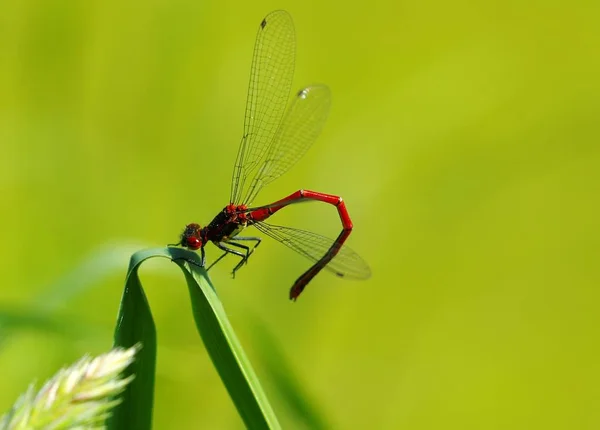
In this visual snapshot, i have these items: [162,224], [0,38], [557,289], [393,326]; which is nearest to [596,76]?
[557,289]

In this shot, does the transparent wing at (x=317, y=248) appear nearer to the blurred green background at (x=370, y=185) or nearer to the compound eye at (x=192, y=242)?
the compound eye at (x=192, y=242)

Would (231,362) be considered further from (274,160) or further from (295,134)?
(295,134)

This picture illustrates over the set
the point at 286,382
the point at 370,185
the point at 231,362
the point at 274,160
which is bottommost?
the point at 286,382

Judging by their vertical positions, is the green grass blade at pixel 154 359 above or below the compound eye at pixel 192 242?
below

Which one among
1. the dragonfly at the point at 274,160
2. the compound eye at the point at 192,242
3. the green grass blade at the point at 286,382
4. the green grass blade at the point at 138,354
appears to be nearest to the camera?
the green grass blade at the point at 138,354

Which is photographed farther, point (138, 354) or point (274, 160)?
point (274, 160)

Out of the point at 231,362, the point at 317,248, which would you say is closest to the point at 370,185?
the point at 317,248

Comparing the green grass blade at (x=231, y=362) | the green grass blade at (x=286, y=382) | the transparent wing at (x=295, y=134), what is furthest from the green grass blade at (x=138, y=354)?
the transparent wing at (x=295, y=134)
